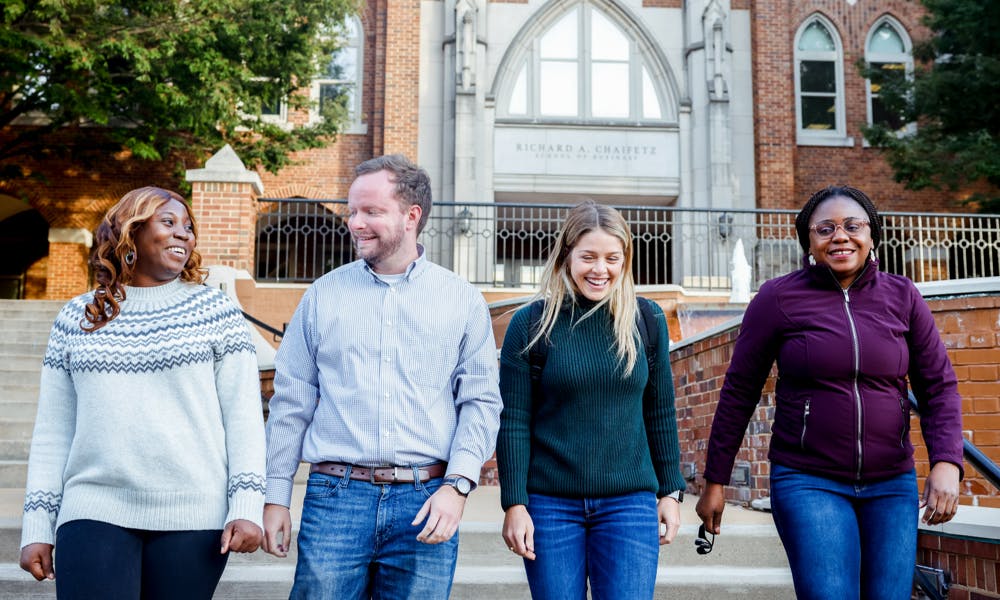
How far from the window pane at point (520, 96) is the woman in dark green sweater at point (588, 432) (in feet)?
50.8

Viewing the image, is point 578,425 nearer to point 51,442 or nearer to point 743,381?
point 743,381

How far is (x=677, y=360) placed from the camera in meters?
6.88

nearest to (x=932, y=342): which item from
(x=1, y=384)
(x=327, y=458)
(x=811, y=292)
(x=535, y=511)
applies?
(x=811, y=292)

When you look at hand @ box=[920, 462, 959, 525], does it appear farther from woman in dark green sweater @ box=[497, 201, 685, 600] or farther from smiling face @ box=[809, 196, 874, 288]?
woman in dark green sweater @ box=[497, 201, 685, 600]

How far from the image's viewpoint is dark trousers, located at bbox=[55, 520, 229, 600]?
7.49ft

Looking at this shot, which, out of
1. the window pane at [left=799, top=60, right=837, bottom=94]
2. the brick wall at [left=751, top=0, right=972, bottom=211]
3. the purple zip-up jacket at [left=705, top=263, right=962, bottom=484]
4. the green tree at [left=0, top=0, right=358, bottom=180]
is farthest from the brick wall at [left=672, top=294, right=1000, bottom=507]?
the window pane at [left=799, top=60, right=837, bottom=94]

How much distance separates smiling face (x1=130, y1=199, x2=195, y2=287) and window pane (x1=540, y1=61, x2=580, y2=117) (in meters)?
15.9

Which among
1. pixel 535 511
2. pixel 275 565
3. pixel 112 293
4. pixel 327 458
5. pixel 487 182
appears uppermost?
pixel 487 182

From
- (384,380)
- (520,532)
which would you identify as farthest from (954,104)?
(384,380)

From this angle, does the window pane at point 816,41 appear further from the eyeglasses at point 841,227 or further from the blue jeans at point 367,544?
the blue jeans at point 367,544

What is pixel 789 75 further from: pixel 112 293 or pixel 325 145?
pixel 112 293

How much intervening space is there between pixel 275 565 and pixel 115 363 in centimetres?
225

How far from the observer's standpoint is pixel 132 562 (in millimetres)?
2344

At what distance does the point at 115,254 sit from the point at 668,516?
1.82 metres
